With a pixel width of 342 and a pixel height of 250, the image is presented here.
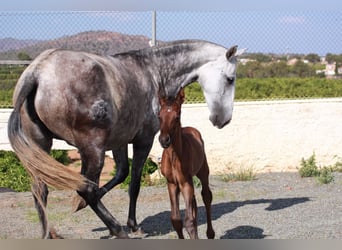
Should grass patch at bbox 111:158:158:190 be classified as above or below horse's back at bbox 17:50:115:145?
below

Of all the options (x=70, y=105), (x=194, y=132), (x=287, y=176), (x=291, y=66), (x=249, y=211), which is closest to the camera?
(x=70, y=105)

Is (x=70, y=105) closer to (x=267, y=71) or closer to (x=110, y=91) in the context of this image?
(x=110, y=91)

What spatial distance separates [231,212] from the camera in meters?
7.77

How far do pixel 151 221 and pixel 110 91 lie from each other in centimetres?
234

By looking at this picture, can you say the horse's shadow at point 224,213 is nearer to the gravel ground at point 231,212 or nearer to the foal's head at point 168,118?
the gravel ground at point 231,212

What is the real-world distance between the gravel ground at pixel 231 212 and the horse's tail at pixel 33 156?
1460mm

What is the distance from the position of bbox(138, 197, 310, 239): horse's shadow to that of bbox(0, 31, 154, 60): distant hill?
3140 mm

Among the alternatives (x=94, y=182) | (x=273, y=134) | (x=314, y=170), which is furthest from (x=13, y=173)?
(x=94, y=182)

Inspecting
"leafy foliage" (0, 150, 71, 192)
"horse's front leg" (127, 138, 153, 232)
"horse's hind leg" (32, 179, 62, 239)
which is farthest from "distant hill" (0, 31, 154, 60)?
"horse's hind leg" (32, 179, 62, 239)

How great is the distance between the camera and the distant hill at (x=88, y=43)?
9.98 metres

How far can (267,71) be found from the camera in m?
12.9

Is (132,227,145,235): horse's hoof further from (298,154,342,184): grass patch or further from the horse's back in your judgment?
(298,154,342,184): grass patch

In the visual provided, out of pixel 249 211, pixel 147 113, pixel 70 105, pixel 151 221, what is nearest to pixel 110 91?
pixel 70 105

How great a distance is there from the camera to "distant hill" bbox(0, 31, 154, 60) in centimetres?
998
